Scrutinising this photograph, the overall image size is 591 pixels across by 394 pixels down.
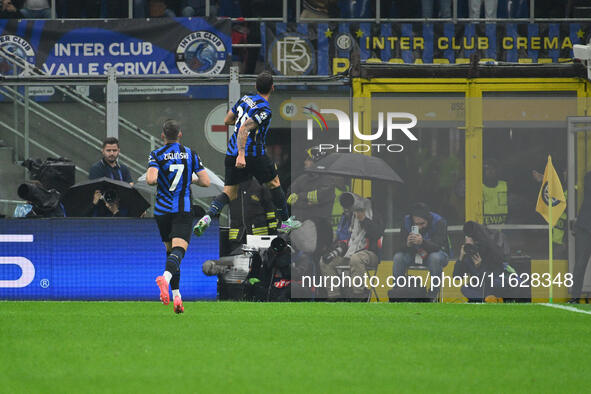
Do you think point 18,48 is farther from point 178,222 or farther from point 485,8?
point 485,8

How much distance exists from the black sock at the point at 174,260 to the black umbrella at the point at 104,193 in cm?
276

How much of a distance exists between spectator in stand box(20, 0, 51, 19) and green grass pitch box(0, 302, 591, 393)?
7.76m

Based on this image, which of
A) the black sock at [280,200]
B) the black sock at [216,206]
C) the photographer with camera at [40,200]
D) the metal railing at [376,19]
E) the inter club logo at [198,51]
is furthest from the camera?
the metal railing at [376,19]

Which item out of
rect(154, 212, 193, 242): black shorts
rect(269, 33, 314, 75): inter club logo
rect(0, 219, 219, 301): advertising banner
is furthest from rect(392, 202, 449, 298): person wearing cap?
rect(269, 33, 314, 75): inter club logo

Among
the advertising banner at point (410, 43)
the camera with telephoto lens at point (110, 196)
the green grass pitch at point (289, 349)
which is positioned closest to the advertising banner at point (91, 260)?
the camera with telephoto lens at point (110, 196)

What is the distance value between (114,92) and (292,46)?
466 cm

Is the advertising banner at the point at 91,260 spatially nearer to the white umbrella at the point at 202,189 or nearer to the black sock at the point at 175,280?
the white umbrella at the point at 202,189

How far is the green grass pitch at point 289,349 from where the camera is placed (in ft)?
22.3

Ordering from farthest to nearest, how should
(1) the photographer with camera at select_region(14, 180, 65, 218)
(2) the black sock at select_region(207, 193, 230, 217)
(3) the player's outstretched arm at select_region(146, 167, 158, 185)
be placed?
(1) the photographer with camera at select_region(14, 180, 65, 218)
(2) the black sock at select_region(207, 193, 230, 217)
(3) the player's outstretched arm at select_region(146, 167, 158, 185)

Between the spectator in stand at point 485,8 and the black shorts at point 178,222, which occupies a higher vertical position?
the spectator in stand at point 485,8

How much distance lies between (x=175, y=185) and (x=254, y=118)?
1307mm

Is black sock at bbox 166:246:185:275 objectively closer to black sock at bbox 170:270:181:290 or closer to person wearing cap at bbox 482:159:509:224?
black sock at bbox 170:270:181:290

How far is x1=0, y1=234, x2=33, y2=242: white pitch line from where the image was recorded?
13312mm

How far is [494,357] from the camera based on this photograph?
8.05m
